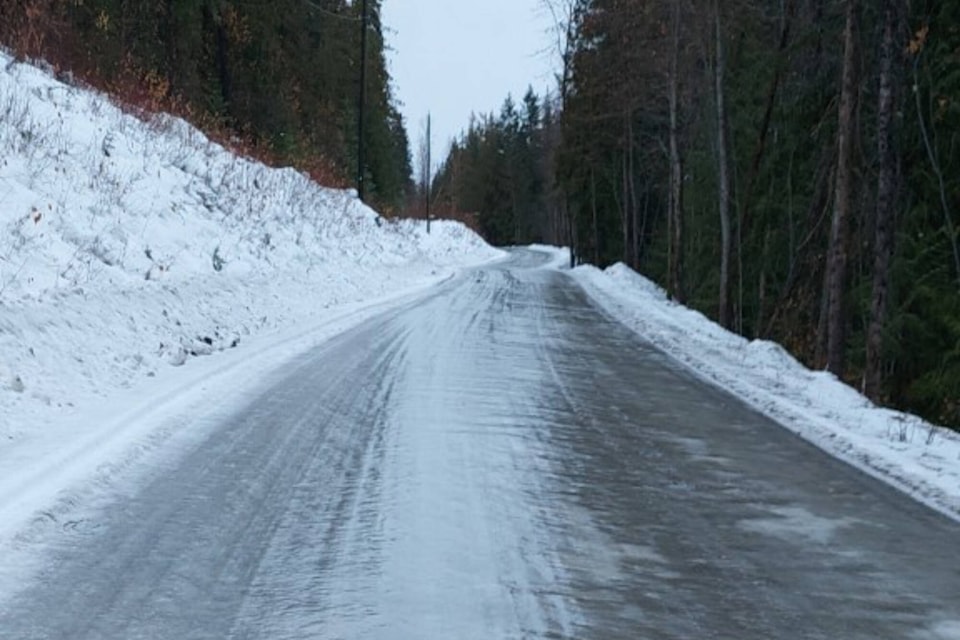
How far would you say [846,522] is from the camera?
5840mm

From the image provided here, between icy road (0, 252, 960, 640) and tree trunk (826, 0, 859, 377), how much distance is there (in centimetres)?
630

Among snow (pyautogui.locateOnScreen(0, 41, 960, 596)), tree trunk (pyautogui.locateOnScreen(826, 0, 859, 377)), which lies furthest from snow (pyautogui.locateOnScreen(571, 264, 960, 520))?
tree trunk (pyautogui.locateOnScreen(826, 0, 859, 377))

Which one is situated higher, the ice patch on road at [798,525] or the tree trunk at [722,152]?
the tree trunk at [722,152]

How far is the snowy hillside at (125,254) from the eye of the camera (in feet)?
28.1

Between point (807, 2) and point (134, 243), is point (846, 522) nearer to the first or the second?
point (134, 243)

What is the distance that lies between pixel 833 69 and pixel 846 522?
14462mm

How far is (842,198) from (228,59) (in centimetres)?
2473

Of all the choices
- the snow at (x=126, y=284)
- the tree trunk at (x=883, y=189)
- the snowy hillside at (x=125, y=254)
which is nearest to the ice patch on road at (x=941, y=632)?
the snow at (x=126, y=284)

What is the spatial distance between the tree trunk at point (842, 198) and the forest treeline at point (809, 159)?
0.10 feet

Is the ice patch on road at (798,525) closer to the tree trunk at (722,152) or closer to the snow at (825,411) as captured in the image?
the snow at (825,411)

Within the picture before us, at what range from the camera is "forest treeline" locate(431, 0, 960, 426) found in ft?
49.1

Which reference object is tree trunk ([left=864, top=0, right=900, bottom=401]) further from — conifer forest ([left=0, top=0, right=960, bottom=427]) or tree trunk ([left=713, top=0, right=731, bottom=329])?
tree trunk ([left=713, top=0, right=731, bottom=329])

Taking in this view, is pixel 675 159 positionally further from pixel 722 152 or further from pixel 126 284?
pixel 126 284

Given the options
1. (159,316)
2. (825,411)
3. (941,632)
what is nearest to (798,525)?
(941,632)
